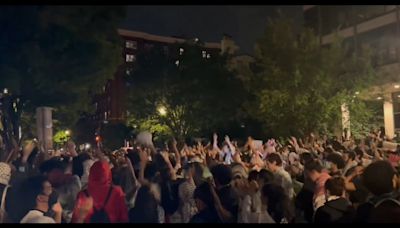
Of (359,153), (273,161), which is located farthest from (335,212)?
(359,153)

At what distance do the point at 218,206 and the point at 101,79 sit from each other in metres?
1.73

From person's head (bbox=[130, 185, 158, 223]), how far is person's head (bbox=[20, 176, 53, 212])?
706 millimetres

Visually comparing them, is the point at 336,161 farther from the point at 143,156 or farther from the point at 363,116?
the point at 363,116

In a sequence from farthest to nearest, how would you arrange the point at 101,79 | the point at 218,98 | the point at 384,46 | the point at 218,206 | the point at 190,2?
the point at 384,46 → the point at 218,98 → the point at 101,79 → the point at 190,2 → the point at 218,206

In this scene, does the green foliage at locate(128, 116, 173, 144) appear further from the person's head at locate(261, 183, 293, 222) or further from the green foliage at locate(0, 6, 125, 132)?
the person's head at locate(261, 183, 293, 222)

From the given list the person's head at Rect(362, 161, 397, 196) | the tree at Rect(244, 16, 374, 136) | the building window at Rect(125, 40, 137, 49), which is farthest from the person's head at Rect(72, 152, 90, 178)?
the person's head at Rect(362, 161, 397, 196)

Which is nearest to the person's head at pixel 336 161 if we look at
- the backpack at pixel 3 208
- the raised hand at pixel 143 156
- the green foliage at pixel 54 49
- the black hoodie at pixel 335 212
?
the black hoodie at pixel 335 212

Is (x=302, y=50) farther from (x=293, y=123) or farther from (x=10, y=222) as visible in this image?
(x=10, y=222)

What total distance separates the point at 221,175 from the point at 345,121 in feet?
8.87

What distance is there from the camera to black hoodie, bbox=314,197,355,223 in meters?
3.57

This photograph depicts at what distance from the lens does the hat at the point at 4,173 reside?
4.51 m

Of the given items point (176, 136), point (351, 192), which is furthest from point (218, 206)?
point (176, 136)

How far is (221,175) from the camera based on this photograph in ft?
14.4

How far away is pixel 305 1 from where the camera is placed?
14.7ft
